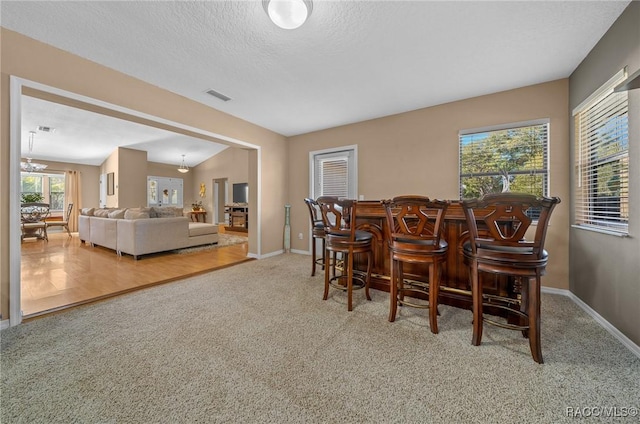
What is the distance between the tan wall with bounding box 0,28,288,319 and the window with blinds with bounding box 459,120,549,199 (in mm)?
3520

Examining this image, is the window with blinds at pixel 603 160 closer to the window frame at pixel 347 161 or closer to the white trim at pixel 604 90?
the white trim at pixel 604 90

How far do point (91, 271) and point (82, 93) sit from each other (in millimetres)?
2560

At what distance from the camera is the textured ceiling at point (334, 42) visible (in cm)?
185

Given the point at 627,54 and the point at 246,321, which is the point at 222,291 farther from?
the point at 627,54

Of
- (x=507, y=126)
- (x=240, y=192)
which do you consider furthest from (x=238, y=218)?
(x=507, y=126)

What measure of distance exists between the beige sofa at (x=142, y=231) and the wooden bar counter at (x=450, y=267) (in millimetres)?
4054

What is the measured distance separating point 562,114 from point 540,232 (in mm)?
2310

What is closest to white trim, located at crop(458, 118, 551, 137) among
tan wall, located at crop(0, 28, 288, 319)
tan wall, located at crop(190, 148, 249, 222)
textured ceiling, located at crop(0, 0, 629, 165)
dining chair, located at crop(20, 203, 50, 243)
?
textured ceiling, located at crop(0, 0, 629, 165)

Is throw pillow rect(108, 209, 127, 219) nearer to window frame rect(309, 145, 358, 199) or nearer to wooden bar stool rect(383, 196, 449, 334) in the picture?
window frame rect(309, 145, 358, 199)

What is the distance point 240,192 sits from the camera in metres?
8.95

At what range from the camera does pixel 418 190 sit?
12.3 feet

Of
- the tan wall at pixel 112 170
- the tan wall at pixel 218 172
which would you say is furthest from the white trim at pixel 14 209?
the tan wall at pixel 218 172

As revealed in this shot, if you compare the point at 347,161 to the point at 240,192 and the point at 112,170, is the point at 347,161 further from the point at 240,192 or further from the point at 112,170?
the point at 112,170

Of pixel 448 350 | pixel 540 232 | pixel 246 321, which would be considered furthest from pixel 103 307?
pixel 540 232
